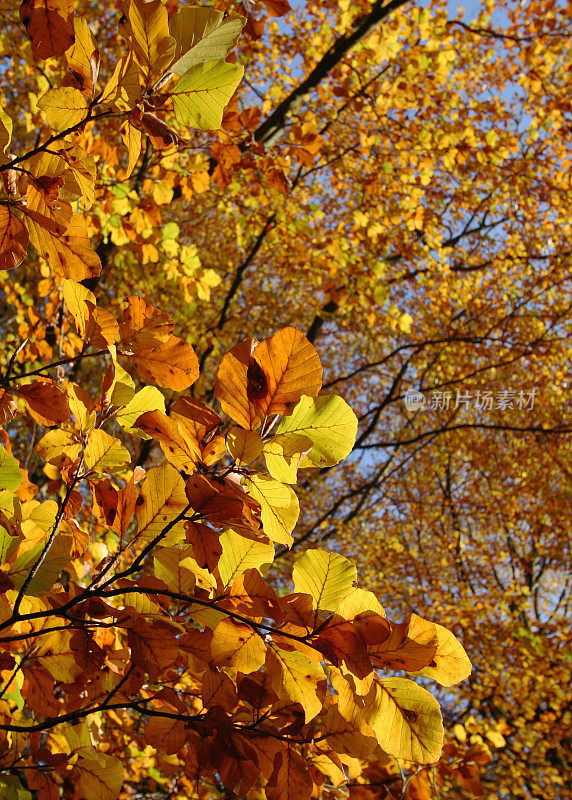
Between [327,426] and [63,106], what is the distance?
2.01 ft

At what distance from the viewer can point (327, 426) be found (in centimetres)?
57

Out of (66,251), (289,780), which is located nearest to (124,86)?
(66,251)

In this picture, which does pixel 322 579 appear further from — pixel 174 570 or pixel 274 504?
pixel 174 570

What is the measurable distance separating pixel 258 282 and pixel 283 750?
11.4 metres

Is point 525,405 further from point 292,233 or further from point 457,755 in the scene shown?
point 457,755

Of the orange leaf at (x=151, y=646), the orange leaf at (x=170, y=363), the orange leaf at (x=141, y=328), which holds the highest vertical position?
the orange leaf at (x=141, y=328)

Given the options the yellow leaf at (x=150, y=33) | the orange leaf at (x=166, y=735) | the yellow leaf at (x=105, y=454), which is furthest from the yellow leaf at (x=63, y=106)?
the orange leaf at (x=166, y=735)

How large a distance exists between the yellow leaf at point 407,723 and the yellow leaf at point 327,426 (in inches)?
11.2

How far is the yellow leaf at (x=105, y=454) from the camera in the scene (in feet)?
2.53

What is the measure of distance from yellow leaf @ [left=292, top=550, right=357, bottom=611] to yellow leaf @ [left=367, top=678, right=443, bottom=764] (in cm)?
12

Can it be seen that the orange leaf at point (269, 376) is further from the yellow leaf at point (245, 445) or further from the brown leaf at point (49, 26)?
the brown leaf at point (49, 26)

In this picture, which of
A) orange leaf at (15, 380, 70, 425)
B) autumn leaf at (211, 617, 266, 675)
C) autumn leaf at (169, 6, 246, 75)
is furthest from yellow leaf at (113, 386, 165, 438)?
autumn leaf at (169, 6, 246, 75)

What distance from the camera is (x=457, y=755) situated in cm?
172

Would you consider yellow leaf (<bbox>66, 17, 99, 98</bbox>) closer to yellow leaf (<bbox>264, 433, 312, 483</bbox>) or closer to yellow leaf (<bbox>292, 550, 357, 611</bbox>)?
yellow leaf (<bbox>264, 433, 312, 483</bbox>)
